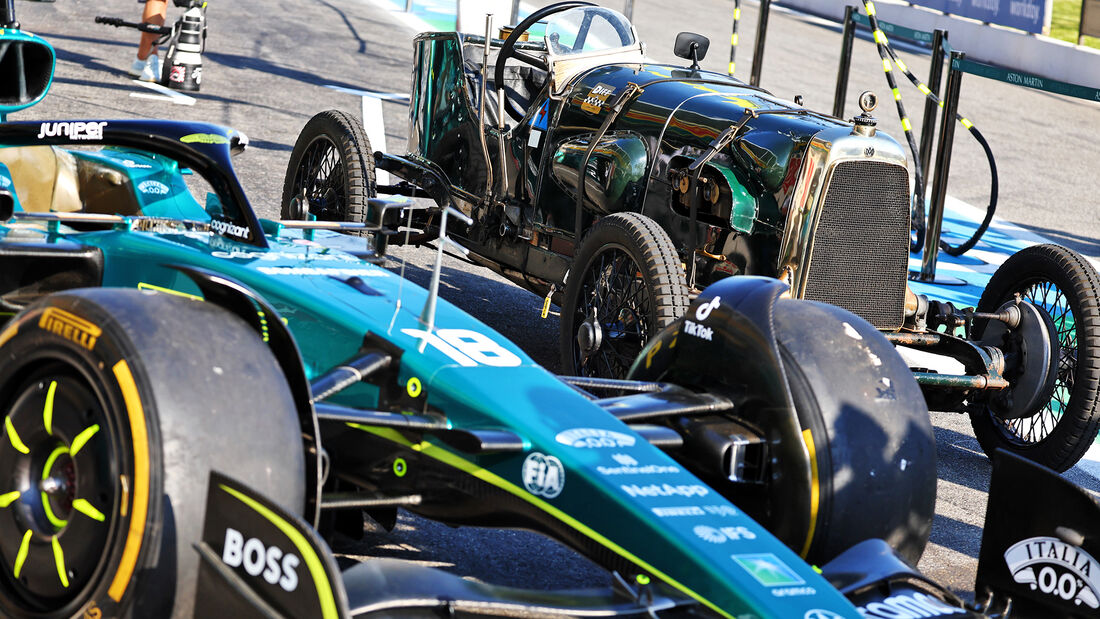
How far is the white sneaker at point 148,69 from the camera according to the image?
12664 mm

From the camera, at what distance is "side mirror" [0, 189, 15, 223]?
3990 millimetres

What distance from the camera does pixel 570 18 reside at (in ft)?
23.1

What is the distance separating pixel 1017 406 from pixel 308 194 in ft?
12.7

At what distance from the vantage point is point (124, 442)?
A: 8.94ft

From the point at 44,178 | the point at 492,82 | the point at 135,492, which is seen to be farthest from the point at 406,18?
the point at 135,492

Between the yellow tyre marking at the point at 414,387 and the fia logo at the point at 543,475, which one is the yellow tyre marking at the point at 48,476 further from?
the fia logo at the point at 543,475

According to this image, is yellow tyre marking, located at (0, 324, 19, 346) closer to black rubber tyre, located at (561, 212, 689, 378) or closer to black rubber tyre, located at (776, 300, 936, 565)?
black rubber tyre, located at (776, 300, 936, 565)

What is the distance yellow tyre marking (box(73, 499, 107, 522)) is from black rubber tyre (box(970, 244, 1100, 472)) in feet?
13.4

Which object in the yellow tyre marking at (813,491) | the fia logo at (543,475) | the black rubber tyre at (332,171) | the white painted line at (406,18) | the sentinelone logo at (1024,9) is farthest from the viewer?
the white painted line at (406,18)

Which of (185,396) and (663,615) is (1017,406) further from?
(185,396)

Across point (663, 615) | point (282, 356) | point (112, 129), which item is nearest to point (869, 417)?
point (663, 615)

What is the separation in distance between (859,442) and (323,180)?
4.26m

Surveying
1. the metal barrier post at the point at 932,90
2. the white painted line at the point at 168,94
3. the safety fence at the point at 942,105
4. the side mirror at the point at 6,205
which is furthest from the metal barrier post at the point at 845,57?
the side mirror at the point at 6,205

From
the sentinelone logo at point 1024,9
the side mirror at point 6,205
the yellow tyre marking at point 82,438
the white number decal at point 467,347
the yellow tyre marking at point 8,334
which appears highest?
the sentinelone logo at point 1024,9
